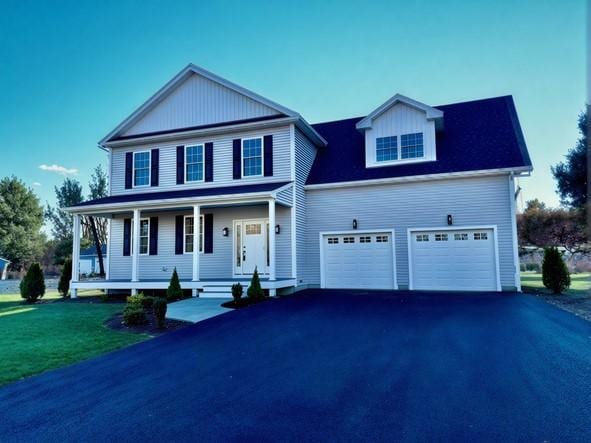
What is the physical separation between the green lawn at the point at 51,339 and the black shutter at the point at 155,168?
19.4ft

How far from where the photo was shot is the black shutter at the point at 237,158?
45.7 feet

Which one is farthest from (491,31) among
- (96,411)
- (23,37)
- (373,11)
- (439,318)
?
(23,37)

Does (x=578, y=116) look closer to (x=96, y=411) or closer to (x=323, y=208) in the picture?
(x=323, y=208)

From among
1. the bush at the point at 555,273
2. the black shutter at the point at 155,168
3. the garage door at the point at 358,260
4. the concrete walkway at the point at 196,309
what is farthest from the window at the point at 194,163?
the bush at the point at 555,273

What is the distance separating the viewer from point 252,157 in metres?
13.9

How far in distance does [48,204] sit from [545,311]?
162ft

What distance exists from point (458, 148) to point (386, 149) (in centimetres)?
252

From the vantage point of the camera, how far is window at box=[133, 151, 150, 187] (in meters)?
15.2

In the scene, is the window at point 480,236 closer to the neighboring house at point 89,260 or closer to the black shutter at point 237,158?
the black shutter at point 237,158

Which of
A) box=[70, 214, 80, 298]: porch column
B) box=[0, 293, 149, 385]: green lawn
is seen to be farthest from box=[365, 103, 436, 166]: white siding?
box=[70, 214, 80, 298]: porch column

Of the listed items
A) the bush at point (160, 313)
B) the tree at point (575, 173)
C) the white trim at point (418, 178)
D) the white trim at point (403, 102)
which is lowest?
the bush at point (160, 313)

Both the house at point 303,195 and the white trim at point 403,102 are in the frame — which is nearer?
the house at point 303,195

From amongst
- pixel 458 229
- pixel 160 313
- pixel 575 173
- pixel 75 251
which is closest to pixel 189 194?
pixel 75 251

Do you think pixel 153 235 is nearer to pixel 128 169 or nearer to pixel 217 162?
pixel 128 169
